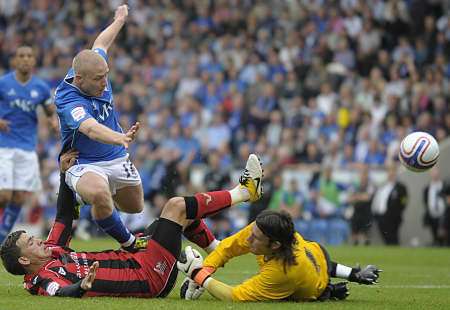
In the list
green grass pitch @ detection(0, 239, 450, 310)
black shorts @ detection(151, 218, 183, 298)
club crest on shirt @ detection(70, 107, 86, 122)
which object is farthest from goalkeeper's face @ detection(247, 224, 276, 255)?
club crest on shirt @ detection(70, 107, 86, 122)

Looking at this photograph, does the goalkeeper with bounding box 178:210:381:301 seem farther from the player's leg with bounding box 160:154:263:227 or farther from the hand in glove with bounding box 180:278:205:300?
the player's leg with bounding box 160:154:263:227

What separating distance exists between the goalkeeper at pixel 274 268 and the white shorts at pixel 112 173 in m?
1.80

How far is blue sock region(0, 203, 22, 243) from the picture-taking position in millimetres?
13930

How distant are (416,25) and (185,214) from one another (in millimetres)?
15804

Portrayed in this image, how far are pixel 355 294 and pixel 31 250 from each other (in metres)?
3.24

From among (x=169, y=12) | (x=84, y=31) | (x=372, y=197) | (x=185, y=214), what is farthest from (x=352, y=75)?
(x=185, y=214)

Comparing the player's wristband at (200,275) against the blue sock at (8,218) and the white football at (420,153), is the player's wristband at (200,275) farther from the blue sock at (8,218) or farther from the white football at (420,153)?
the blue sock at (8,218)

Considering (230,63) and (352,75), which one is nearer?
(352,75)

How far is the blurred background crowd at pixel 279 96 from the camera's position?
20.4 m

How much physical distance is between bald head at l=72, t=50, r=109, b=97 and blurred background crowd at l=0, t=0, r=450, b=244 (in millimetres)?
10803

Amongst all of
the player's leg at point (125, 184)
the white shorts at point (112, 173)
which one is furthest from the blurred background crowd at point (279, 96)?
the white shorts at point (112, 173)

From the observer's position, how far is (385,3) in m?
24.0

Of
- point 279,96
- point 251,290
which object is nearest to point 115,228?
point 251,290

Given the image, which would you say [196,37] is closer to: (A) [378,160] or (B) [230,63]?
(B) [230,63]
